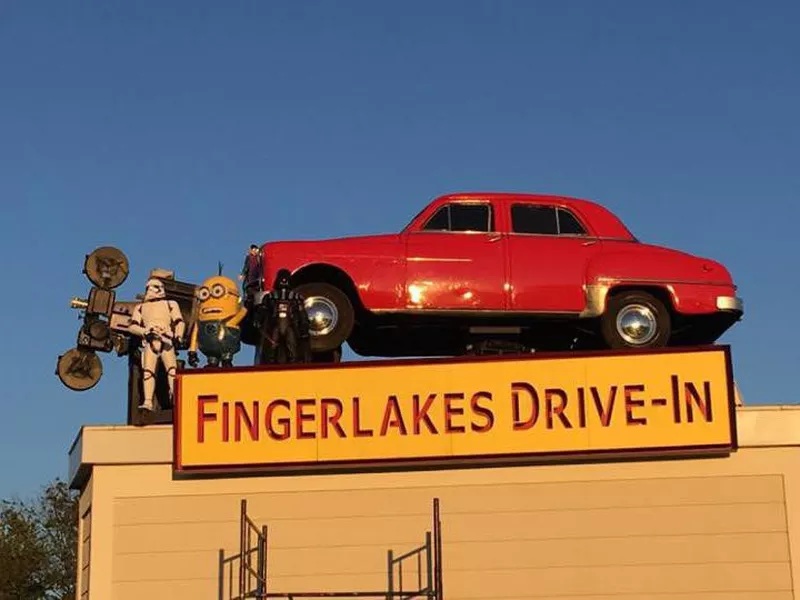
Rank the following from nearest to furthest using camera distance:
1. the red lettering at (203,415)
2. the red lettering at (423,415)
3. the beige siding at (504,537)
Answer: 1. the beige siding at (504,537)
2. the red lettering at (423,415)
3. the red lettering at (203,415)

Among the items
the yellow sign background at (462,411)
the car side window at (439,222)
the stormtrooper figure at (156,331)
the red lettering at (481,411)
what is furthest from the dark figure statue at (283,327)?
the red lettering at (481,411)

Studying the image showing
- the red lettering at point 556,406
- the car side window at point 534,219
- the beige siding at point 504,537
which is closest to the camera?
the beige siding at point 504,537

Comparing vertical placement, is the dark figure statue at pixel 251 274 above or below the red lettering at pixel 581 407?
above

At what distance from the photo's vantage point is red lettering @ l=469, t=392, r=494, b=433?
1574 cm

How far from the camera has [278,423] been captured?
15953 millimetres

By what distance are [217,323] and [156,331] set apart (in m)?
0.80

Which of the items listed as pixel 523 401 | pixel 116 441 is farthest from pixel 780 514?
pixel 116 441

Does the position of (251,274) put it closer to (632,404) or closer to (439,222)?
(439,222)

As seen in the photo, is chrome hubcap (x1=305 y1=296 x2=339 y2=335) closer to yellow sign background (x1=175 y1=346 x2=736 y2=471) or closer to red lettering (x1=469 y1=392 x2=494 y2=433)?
yellow sign background (x1=175 y1=346 x2=736 y2=471)

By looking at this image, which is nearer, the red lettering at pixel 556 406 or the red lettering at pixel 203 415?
the red lettering at pixel 556 406

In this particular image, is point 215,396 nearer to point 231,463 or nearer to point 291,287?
point 231,463

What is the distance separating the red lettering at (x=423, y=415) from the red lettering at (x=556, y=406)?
1341 mm

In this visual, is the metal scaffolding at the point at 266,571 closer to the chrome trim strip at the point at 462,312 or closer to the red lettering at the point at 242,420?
the red lettering at the point at 242,420

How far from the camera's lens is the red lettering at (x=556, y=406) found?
15.7 meters
